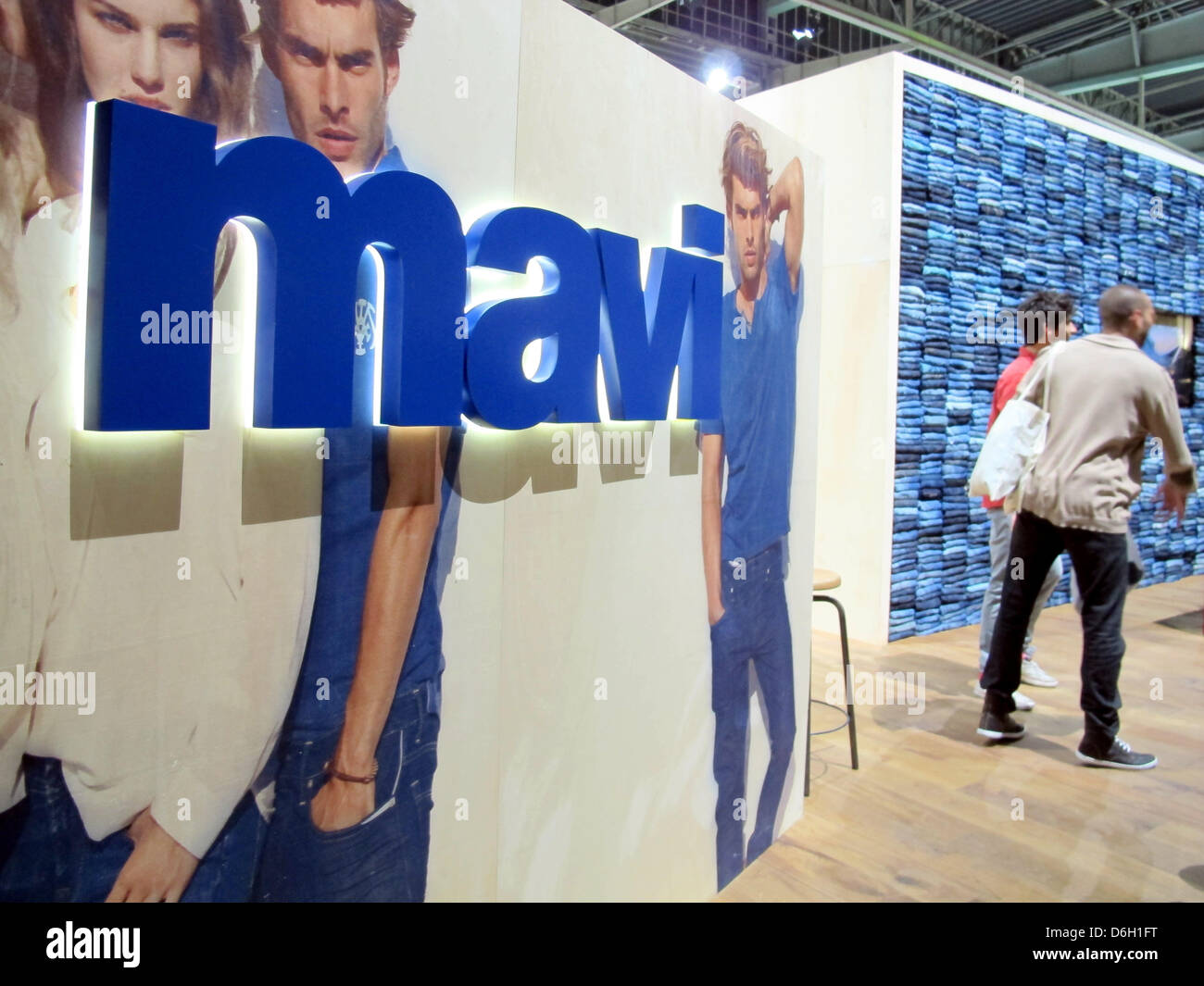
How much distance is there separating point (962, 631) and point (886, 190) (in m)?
2.39

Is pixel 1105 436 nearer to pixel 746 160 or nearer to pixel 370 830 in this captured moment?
pixel 746 160

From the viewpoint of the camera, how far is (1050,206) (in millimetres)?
5762

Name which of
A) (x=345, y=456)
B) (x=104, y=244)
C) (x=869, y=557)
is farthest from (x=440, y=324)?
(x=869, y=557)

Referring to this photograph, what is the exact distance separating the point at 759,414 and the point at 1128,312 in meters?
1.63

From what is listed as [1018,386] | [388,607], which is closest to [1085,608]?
[1018,386]

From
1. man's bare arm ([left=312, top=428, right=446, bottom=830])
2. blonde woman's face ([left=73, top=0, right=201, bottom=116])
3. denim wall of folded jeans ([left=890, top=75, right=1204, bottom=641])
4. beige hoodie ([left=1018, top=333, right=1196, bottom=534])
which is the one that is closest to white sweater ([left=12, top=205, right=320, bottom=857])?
man's bare arm ([left=312, top=428, right=446, bottom=830])

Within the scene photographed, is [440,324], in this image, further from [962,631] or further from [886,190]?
[962,631]

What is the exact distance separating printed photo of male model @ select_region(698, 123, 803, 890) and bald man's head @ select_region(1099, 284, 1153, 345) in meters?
1.31

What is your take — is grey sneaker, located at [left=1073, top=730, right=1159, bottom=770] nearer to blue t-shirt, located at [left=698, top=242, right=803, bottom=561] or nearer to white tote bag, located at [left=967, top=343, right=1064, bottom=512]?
white tote bag, located at [left=967, top=343, right=1064, bottom=512]

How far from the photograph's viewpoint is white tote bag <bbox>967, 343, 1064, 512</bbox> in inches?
136

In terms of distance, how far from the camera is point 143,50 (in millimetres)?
1216

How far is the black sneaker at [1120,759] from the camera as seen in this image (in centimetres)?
340

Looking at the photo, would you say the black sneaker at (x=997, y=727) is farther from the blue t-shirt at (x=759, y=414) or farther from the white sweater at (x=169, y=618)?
the white sweater at (x=169, y=618)

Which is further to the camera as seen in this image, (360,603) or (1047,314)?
(1047,314)
